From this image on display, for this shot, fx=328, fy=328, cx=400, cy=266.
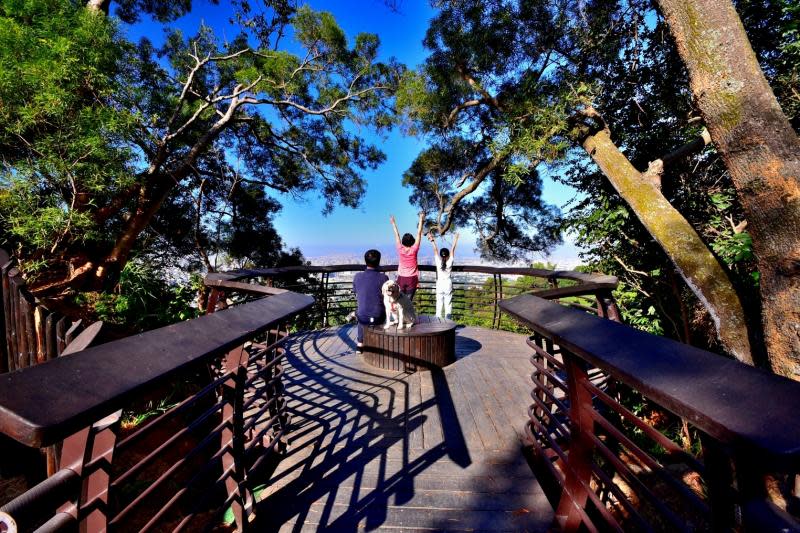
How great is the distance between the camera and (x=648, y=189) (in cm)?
415

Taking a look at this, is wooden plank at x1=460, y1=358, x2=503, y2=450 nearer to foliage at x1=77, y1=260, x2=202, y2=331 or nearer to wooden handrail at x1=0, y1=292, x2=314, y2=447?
wooden handrail at x1=0, y1=292, x2=314, y2=447

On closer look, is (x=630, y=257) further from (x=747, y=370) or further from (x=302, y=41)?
(x=302, y=41)

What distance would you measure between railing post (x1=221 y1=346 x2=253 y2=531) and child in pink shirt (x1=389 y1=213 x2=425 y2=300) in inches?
136

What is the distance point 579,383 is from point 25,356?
3.20m

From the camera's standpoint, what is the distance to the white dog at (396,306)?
4008 millimetres

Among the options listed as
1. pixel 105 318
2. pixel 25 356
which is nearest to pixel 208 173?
pixel 105 318

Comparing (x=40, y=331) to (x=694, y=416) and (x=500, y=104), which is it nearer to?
(x=694, y=416)

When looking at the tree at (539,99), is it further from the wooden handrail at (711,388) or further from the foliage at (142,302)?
the foliage at (142,302)

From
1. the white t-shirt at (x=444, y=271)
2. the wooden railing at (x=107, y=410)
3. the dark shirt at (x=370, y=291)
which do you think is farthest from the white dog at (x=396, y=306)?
the wooden railing at (x=107, y=410)

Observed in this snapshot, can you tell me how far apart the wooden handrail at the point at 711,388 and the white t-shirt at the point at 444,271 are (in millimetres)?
4590

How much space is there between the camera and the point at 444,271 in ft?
19.0

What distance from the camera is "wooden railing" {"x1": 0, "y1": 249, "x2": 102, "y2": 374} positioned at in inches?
71.1

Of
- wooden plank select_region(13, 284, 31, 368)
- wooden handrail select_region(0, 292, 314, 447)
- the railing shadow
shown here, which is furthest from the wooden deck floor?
wooden plank select_region(13, 284, 31, 368)

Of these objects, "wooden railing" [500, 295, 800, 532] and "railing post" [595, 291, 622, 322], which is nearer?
"wooden railing" [500, 295, 800, 532]
